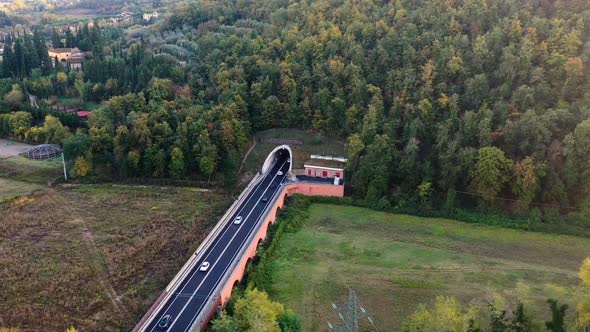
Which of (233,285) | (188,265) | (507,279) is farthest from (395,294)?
(188,265)

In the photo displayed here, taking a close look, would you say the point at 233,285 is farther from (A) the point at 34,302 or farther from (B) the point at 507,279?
(B) the point at 507,279

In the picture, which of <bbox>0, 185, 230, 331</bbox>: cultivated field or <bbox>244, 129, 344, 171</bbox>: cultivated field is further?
<bbox>244, 129, 344, 171</bbox>: cultivated field

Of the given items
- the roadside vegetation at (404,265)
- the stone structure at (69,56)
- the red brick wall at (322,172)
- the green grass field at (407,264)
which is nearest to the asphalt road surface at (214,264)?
the roadside vegetation at (404,265)

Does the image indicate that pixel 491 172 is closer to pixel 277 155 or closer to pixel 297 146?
pixel 297 146

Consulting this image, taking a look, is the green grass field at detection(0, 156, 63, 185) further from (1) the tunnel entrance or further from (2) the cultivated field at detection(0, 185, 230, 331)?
(1) the tunnel entrance

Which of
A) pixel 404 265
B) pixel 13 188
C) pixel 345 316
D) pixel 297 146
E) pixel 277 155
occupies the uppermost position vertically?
pixel 297 146

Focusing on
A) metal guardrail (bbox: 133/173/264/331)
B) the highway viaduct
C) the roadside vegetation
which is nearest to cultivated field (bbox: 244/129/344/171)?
the highway viaduct

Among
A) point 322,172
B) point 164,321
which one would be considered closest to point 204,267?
point 164,321
